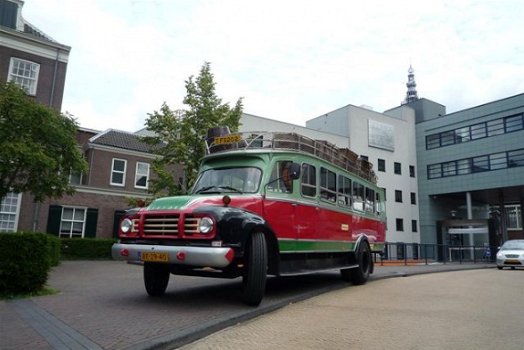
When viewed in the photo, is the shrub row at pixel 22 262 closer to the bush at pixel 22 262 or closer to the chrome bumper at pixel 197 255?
the bush at pixel 22 262

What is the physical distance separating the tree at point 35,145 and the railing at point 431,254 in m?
16.5

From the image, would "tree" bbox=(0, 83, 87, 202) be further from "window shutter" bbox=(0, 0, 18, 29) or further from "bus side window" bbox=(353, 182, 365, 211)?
"window shutter" bbox=(0, 0, 18, 29)

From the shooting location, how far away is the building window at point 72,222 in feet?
80.7

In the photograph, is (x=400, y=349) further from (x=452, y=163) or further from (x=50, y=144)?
(x=452, y=163)

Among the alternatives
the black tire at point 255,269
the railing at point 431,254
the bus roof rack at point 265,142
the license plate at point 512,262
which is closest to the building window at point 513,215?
the railing at point 431,254

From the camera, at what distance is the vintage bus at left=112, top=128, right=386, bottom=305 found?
21.5ft

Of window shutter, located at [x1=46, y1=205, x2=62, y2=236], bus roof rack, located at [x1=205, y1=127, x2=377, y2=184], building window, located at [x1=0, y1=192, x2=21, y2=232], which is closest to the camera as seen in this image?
bus roof rack, located at [x1=205, y1=127, x2=377, y2=184]

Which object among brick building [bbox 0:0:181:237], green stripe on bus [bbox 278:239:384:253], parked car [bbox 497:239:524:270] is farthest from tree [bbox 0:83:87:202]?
parked car [bbox 497:239:524:270]

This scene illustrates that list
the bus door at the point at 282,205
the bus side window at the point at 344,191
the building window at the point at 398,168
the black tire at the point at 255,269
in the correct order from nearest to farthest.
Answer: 1. the black tire at the point at 255,269
2. the bus door at the point at 282,205
3. the bus side window at the point at 344,191
4. the building window at the point at 398,168

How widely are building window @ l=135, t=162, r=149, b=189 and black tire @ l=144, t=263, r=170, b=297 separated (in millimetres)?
21209

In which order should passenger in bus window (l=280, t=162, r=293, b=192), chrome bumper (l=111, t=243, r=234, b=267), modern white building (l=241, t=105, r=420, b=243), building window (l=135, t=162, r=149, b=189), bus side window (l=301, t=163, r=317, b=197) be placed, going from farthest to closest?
modern white building (l=241, t=105, r=420, b=243) → building window (l=135, t=162, r=149, b=189) → bus side window (l=301, t=163, r=317, b=197) → passenger in bus window (l=280, t=162, r=293, b=192) → chrome bumper (l=111, t=243, r=234, b=267)

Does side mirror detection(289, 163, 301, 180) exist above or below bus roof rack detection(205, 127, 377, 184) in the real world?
below

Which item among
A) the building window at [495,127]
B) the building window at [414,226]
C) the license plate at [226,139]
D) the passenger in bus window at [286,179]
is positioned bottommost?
the passenger in bus window at [286,179]

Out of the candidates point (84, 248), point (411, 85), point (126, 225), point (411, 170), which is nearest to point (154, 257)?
point (126, 225)
